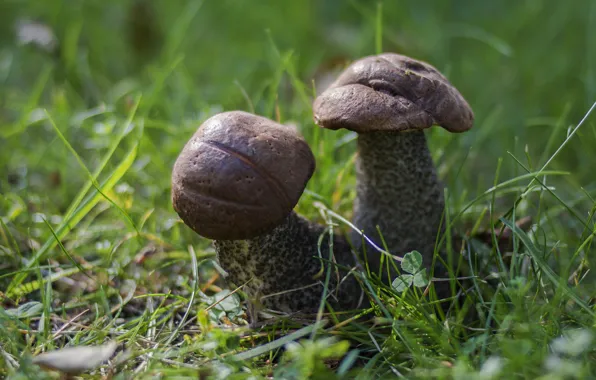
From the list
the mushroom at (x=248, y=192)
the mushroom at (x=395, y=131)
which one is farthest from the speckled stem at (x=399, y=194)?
the mushroom at (x=248, y=192)

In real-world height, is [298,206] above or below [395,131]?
below

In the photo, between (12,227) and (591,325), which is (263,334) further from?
(12,227)

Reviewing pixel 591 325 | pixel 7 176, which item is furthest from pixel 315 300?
pixel 7 176

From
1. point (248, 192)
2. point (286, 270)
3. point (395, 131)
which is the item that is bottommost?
point (286, 270)

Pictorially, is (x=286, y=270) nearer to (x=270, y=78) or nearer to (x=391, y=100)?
(x=391, y=100)

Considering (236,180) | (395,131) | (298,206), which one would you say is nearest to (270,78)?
(298,206)

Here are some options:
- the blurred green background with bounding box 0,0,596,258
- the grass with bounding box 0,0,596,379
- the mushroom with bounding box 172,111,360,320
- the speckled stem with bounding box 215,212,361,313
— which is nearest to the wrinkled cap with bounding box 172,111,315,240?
the mushroom with bounding box 172,111,360,320
